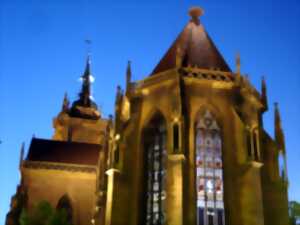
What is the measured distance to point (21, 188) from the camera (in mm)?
28906

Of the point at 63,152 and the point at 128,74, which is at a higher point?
the point at 128,74

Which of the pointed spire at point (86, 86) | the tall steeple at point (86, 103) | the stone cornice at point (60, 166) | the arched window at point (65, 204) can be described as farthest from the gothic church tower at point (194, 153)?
the pointed spire at point (86, 86)

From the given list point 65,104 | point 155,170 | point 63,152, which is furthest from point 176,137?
point 65,104

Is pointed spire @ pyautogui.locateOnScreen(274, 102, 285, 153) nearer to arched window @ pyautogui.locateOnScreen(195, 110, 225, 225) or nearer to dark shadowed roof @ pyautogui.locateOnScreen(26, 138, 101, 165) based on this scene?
arched window @ pyautogui.locateOnScreen(195, 110, 225, 225)

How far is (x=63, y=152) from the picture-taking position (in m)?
32.7

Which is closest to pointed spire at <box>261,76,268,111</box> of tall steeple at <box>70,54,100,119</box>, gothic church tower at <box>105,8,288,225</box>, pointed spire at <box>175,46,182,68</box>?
gothic church tower at <box>105,8,288,225</box>

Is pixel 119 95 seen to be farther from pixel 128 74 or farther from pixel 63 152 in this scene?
pixel 63 152

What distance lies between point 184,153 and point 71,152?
42.6ft

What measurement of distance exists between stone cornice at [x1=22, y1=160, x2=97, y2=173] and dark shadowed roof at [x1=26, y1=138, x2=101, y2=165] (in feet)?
1.55

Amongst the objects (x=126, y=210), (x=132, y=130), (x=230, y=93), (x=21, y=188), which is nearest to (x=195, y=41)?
(x=230, y=93)

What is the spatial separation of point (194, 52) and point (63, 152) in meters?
11.8

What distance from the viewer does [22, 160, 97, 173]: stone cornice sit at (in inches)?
1193

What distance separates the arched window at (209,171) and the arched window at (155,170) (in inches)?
67.2

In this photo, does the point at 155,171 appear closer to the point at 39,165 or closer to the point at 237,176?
the point at 237,176
